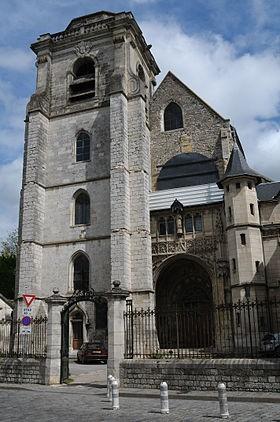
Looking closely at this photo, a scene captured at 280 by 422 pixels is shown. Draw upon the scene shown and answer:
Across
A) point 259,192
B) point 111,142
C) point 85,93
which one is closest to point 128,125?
point 111,142

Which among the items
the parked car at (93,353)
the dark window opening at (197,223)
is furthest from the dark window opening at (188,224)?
the parked car at (93,353)

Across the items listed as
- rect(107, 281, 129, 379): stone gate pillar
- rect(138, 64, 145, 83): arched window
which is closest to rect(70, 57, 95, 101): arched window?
rect(138, 64, 145, 83): arched window

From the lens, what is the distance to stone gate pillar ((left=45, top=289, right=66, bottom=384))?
1363 centimetres

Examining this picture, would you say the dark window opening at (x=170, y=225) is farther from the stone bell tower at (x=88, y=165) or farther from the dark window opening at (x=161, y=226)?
the stone bell tower at (x=88, y=165)

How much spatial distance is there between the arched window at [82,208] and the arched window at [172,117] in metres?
8.31

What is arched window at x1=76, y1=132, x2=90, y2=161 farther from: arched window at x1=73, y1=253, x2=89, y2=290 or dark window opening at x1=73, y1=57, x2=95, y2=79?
arched window at x1=73, y1=253, x2=89, y2=290

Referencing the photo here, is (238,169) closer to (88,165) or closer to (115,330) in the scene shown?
(88,165)

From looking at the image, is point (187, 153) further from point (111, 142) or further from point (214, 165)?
A: point (111, 142)

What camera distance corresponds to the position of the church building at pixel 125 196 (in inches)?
874

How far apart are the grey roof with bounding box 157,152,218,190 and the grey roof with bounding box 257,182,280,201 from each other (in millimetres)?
3282

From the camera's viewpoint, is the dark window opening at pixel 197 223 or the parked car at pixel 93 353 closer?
the parked car at pixel 93 353

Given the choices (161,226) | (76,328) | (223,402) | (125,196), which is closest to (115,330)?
(223,402)

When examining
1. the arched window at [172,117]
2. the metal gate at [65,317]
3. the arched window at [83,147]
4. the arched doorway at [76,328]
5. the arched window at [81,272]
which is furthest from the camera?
the arched window at [172,117]

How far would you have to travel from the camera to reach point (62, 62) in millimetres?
28797
